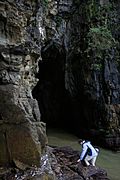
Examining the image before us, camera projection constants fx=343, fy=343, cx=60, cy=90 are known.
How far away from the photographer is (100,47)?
17.8 m

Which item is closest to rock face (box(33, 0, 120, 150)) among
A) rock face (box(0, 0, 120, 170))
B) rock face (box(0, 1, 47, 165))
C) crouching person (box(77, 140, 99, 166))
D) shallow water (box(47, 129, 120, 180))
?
rock face (box(0, 0, 120, 170))

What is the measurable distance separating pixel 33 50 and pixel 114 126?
7529 mm

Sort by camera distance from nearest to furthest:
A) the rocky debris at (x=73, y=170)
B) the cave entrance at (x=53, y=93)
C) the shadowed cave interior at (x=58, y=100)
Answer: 1. the rocky debris at (x=73, y=170)
2. the shadowed cave interior at (x=58, y=100)
3. the cave entrance at (x=53, y=93)

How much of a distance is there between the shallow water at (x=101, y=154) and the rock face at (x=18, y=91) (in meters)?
4.21

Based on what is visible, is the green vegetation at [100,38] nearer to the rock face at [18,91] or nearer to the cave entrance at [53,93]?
the cave entrance at [53,93]

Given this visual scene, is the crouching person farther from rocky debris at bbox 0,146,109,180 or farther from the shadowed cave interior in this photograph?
the shadowed cave interior

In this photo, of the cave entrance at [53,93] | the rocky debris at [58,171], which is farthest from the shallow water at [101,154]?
the cave entrance at [53,93]

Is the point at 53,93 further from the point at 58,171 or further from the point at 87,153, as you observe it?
the point at 58,171

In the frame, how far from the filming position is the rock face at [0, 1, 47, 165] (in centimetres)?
862

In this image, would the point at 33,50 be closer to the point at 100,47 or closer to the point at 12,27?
the point at 12,27

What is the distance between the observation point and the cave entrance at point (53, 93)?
19.8 metres

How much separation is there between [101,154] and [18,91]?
7.37 m

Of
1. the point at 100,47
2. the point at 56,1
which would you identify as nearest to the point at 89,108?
the point at 100,47

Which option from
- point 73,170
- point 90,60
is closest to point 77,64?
point 90,60
